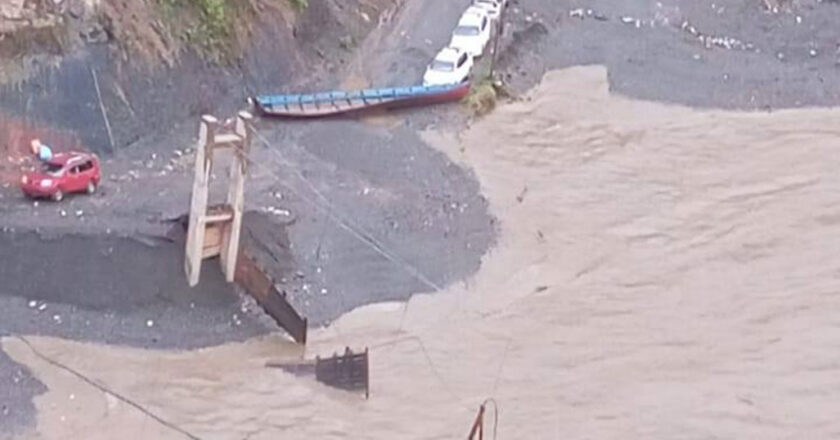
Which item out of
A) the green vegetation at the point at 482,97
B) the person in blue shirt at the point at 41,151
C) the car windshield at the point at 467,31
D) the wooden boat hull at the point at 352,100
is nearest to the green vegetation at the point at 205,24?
the wooden boat hull at the point at 352,100

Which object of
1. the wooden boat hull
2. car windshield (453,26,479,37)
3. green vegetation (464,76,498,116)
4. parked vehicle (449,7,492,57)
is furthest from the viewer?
car windshield (453,26,479,37)

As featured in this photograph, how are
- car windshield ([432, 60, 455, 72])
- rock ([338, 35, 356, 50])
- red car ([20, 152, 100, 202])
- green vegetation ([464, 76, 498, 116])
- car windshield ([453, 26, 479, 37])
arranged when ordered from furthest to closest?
car windshield ([453, 26, 479, 37]) < rock ([338, 35, 356, 50]) < car windshield ([432, 60, 455, 72]) < green vegetation ([464, 76, 498, 116]) < red car ([20, 152, 100, 202])

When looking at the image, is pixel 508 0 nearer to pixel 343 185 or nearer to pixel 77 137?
pixel 343 185

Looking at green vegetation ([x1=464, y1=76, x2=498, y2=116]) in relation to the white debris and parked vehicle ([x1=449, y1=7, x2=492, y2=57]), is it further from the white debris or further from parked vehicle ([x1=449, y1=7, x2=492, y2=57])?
the white debris

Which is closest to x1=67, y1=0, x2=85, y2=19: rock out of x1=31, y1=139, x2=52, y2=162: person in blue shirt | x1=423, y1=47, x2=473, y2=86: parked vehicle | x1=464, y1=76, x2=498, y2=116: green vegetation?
x1=31, y1=139, x2=52, y2=162: person in blue shirt

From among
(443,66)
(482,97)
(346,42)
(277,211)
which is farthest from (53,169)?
(482,97)

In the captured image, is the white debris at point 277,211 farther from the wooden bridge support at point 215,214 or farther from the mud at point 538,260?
the wooden bridge support at point 215,214

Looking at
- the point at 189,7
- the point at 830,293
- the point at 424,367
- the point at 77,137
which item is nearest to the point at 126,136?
the point at 77,137

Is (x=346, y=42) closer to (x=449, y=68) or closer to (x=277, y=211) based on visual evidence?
(x=449, y=68)
